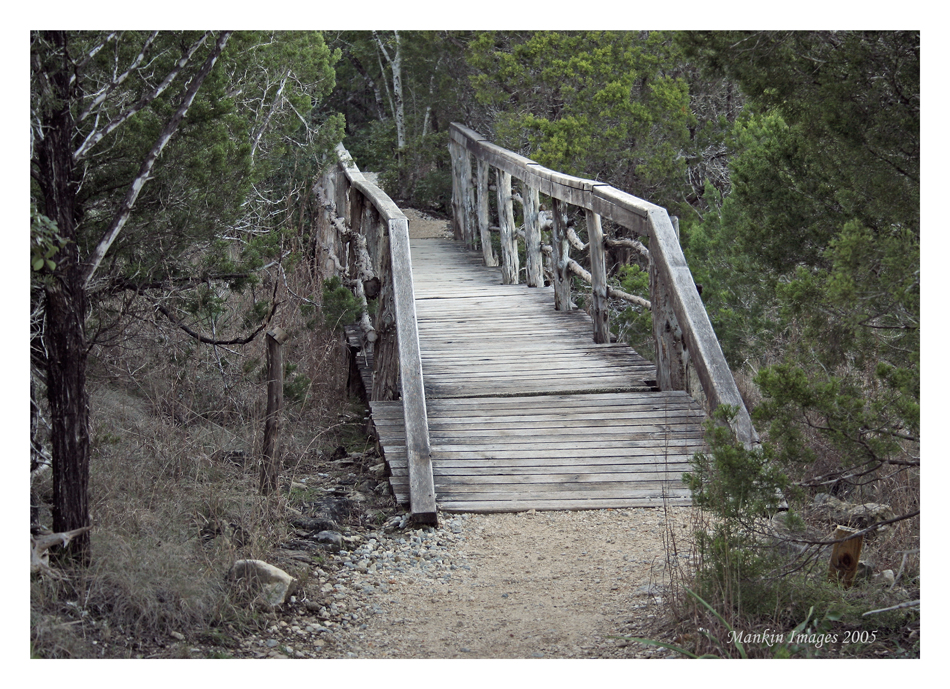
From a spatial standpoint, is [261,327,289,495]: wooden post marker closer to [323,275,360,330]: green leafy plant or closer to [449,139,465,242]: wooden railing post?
[323,275,360,330]: green leafy plant

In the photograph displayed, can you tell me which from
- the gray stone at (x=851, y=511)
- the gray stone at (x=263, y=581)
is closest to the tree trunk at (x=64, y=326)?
the gray stone at (x=263, y=581)

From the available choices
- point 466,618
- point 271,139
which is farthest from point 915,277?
point 271,139

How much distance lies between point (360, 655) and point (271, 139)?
17.7 feet

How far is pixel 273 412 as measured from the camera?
15.4ft

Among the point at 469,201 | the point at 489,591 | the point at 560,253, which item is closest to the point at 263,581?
the point at 489,591

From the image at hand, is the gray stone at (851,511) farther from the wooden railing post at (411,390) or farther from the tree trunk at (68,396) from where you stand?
the tree trunk at (68,396)

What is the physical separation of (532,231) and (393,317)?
259 cm

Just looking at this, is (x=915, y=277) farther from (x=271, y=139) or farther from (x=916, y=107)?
(x=271, y=139)

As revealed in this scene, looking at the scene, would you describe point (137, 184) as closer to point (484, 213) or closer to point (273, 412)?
point (273, 412)

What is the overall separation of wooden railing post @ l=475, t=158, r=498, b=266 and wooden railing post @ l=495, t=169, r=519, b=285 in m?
0.76

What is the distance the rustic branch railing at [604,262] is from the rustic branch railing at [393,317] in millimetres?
1307

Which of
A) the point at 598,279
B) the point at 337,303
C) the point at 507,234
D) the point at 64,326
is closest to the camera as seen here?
the point at 64,326

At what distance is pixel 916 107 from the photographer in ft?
10.6

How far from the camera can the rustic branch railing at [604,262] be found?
5.03 m
